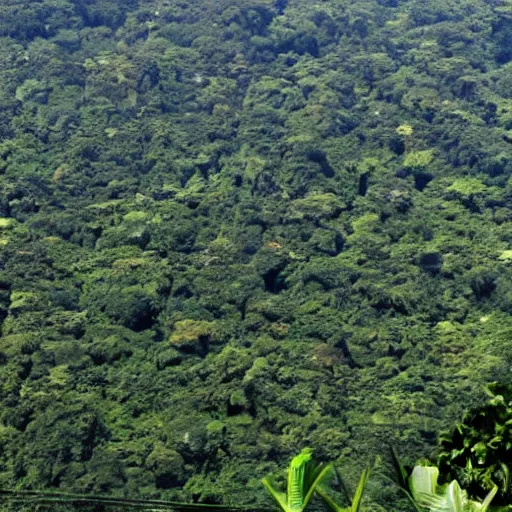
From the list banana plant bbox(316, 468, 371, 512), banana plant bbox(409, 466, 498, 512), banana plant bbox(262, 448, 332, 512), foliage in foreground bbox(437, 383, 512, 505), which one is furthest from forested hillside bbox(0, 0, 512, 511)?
banana plant bbox(262, 448, 332, 512)

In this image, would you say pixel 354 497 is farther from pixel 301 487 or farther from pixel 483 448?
pixel 483 448

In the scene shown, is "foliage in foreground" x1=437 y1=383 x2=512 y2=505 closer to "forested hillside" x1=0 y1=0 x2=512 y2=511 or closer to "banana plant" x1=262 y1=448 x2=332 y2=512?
"banana plant" x1=262 y1=448 x2=332 y2=512

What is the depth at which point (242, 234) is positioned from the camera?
74000mm

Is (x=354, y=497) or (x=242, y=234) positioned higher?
(x=242, y=234)

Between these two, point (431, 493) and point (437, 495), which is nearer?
point (437, 495)

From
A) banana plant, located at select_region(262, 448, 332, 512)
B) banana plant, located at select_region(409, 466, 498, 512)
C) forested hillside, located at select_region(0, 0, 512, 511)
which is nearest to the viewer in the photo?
banana plant, located at select_region(262, 448, 332, 512)

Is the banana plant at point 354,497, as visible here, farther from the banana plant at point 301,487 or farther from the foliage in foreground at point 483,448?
the foliage in foreground at point 483,448

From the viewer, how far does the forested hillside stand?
166 ft

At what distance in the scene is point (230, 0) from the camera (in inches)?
4313

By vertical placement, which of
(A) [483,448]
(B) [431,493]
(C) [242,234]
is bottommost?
(B) [431,493]

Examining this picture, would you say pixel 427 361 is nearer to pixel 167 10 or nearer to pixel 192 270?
pixel 192 270

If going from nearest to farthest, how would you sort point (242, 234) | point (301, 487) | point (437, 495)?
point (301, 487) → point (437, 495) → point (242, 234)

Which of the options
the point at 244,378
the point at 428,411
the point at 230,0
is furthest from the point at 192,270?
the point at 230,0

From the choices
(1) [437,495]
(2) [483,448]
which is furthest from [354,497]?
(2) [483,448]
